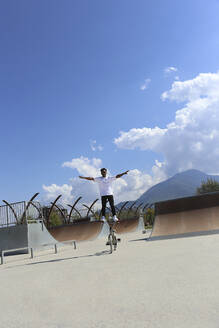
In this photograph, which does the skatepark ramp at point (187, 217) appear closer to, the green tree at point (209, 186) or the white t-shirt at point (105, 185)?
the white t-shirt at point (105, 185)

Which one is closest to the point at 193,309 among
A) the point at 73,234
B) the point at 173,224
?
the point at 173,224

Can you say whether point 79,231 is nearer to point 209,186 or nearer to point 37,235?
point 37,235

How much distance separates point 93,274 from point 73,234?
50.7 feet

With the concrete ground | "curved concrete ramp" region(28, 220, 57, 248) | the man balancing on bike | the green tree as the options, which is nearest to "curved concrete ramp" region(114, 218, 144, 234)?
"curved concrete ramp" region(28, 220, 57, 248)

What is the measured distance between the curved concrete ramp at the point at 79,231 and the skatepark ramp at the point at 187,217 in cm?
760

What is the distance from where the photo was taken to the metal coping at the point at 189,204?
9823 mm

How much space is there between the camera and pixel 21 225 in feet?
43.1

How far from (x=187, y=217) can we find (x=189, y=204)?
2.37ft

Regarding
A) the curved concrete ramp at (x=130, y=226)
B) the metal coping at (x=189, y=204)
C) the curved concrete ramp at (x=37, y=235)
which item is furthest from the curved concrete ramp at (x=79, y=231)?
the metal coping at (x=189, y=204)

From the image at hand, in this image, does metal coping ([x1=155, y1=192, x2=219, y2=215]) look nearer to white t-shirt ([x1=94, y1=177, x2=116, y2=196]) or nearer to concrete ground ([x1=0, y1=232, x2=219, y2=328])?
white t-shirt ([x1=94, y1=177, x2=116, y2=196])

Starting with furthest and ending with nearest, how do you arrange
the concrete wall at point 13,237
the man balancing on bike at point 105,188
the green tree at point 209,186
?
the green tree at point 209,186 < the concrete wall at point 13,237 < the man balancing on bike at point 105,188

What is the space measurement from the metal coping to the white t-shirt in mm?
4134

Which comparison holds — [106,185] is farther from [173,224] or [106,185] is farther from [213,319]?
[213,319]

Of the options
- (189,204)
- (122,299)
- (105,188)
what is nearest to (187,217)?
(189,204)
